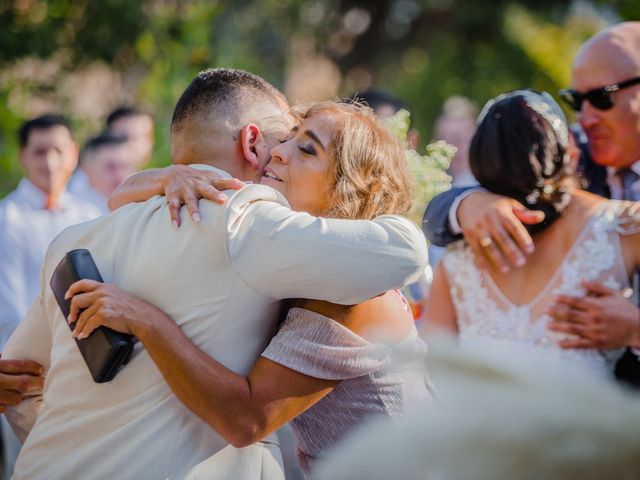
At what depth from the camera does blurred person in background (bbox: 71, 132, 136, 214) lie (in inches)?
308

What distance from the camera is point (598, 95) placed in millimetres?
3480

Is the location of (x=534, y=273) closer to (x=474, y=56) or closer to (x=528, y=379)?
(x=528, y=379)

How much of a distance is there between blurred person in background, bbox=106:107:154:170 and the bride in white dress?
574cm

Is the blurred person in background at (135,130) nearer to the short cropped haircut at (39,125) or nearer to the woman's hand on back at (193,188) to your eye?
the short cropped haircut at (39,125)

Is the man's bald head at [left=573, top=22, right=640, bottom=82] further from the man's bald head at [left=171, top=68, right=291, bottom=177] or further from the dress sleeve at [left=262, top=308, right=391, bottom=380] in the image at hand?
the dress sleeve at [left=262, top=308, right=391, bottom=380]

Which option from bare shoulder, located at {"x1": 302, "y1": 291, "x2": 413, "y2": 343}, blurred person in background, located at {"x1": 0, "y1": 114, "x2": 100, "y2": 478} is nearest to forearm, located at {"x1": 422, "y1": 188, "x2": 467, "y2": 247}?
bare shoulder, located at {"x1": 302, "y1": 291, "x2": 413, "y2": 343}

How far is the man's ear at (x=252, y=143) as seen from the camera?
2.48 metres

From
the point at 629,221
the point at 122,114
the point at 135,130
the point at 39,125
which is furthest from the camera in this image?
the point at 122,114

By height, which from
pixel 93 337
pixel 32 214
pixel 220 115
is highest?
pixel 220 115

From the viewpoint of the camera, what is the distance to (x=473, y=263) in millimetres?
3004

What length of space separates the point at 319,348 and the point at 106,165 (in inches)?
242

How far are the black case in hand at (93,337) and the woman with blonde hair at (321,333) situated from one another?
1.3 inches

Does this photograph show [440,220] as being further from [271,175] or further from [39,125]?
[39,125]

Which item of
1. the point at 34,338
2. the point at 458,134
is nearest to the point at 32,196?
the point at 458,134
